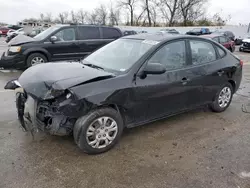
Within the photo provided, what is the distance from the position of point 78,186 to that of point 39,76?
1573 mm

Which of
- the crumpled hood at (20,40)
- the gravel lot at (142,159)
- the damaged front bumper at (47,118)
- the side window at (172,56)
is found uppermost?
the crumpled hood at (20,40)

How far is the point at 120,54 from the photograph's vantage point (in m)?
3.97

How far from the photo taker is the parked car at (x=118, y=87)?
3.05m

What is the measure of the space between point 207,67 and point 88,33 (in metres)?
5.93

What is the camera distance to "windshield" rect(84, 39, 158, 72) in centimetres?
365

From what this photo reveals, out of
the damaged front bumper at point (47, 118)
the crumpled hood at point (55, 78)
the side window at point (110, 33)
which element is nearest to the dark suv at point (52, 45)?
the side window at point (110, 33)

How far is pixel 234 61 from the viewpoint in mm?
4918

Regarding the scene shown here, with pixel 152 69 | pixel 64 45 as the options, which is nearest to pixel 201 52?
pixel 152 69

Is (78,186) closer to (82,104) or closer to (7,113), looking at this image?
(82,104)

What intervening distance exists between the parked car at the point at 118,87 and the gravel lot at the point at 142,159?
266 mm

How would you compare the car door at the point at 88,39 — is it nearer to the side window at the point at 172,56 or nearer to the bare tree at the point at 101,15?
the side window at the point at 172,56

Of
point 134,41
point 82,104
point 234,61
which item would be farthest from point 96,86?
point 234,61

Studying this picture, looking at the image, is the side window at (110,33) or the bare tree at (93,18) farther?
the bare tree at (93,18)

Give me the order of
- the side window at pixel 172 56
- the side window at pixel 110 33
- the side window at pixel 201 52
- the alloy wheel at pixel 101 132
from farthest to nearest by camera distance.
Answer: the side window at pixel 110 33 → the side window at pixel 201 52 → the side window at pixel 172 56 → the alloy wheel at pixel 101 132
